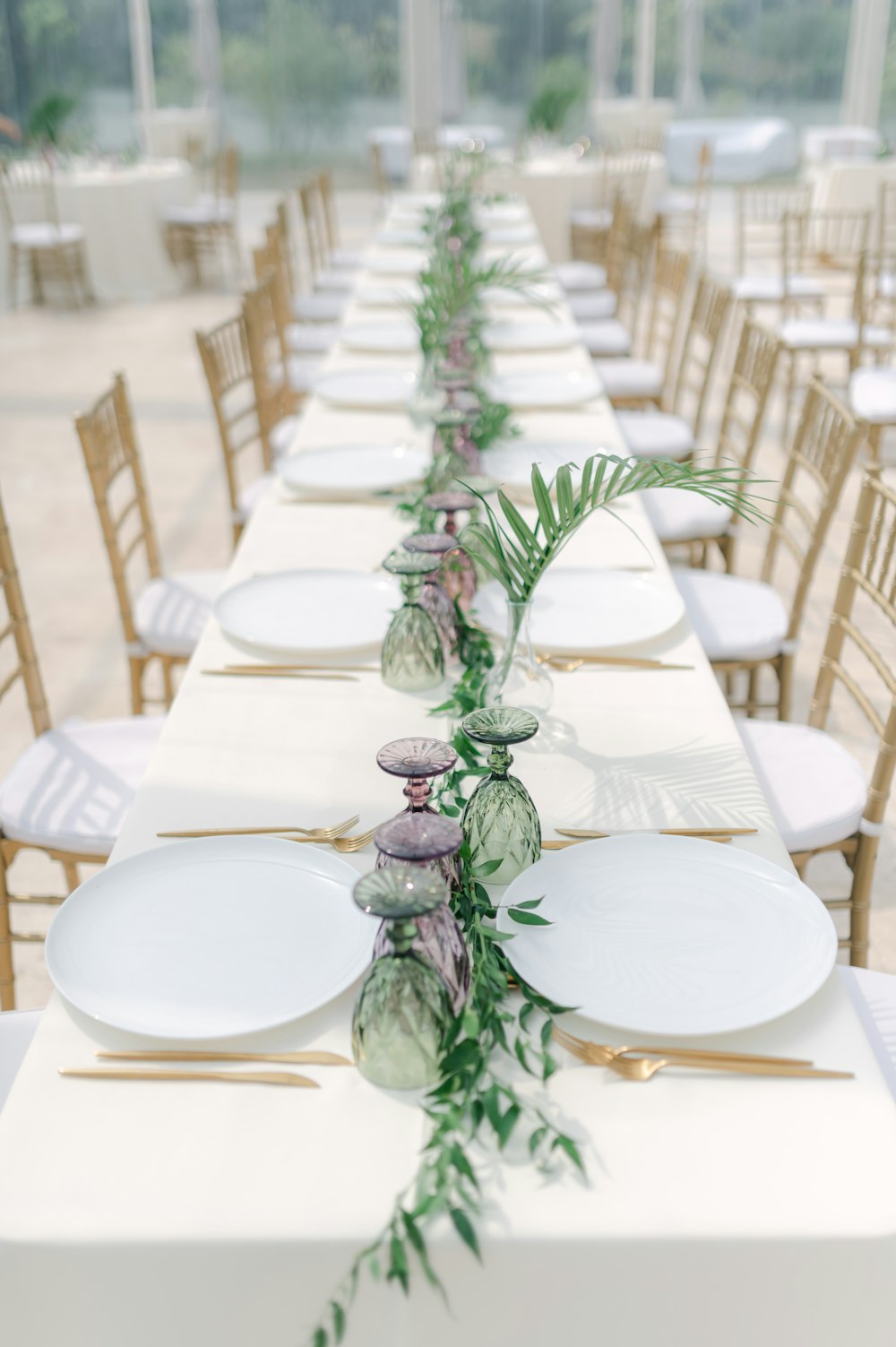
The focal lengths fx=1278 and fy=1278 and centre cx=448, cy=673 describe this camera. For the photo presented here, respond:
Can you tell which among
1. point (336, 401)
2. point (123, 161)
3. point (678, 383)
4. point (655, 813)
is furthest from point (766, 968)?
point (123, 161)

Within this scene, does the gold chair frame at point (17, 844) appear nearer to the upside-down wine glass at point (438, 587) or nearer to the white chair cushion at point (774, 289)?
the upside-down wine glass at point (438, 587)

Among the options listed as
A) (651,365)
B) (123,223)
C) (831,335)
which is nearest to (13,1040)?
(651,365)

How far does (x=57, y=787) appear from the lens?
2.07m

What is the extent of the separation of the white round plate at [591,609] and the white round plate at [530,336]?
1760mm

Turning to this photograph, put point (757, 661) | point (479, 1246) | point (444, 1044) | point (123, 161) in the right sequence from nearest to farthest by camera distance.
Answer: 1. point (479, 1246)
2. point (444, 1044)
3. point (757, 661)
4. point (123, 161)

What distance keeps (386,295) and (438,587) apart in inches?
121

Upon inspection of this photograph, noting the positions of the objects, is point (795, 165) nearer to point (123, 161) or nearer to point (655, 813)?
point (123, 161)

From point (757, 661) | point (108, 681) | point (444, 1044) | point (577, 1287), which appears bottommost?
point (108, 681)

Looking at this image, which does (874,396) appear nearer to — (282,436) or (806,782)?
(282,436)

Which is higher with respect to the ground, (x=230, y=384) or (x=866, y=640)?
(x=230, y=384)

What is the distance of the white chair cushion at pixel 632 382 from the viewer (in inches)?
178

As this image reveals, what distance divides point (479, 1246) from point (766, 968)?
0.39 m

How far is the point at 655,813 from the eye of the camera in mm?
1436

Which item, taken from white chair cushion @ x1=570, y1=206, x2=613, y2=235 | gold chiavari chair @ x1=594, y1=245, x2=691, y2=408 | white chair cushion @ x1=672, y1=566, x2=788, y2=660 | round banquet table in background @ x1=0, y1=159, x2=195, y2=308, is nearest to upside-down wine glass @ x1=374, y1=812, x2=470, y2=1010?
white chair cushion @ x1=672, y1=566, x2=788, y2=660
